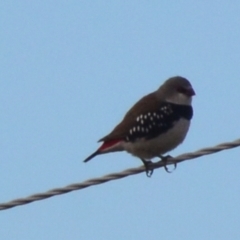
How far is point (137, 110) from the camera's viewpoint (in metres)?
7.73

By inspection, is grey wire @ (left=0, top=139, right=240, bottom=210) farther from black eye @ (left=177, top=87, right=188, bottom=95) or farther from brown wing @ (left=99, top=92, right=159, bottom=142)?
black eye @ (left=177, top=87, right=188, bottom=95)

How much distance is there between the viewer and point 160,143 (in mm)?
7316

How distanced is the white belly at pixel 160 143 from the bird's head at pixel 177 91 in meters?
0.36

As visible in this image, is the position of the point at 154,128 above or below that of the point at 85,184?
above

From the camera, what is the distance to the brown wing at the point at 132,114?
7.39 meters

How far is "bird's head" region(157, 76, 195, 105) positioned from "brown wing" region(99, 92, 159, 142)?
0.31ft

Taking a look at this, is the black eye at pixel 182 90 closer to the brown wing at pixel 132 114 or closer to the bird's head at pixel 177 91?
the bird's head at pixel 177 91

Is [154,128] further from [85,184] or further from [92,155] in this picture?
[85,184]

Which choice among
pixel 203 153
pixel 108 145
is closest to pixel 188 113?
pixel 108 145

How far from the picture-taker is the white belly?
23.9 ft

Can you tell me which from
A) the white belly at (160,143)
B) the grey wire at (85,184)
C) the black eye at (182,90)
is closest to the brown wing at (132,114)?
the white belly at (160,143)

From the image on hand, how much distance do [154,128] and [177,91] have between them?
0.53 metres

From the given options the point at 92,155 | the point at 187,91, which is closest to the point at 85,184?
the point at 92,155

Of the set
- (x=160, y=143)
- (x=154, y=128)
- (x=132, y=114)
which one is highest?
(x=132, y=114)
